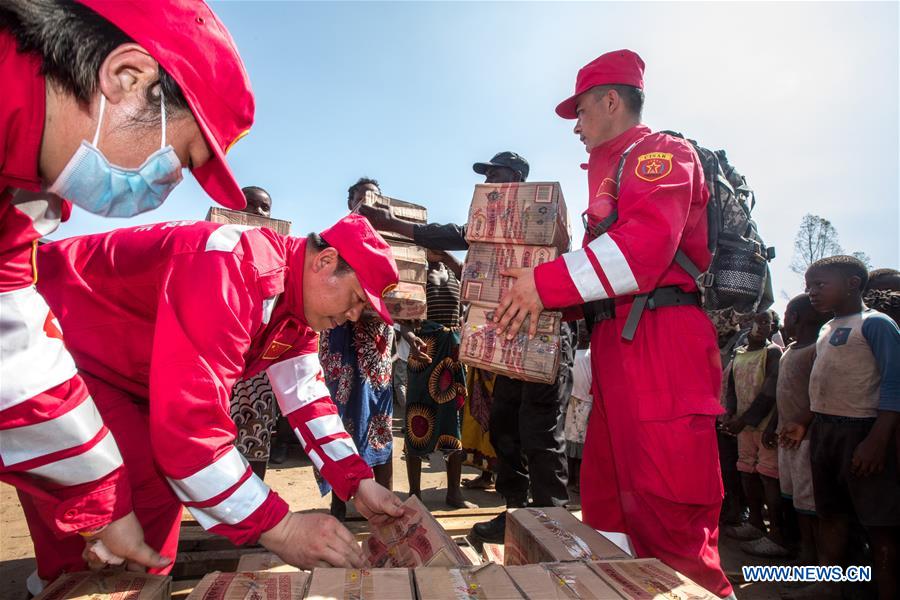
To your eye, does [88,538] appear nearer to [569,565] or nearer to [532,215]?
[569,565]

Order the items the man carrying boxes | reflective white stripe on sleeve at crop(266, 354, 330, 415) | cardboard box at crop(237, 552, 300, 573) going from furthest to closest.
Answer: the man carrying boxes < reflective white stripe on sleeve at crop(266, 354, 330, 415) < cardboard box at crop(237, 552, 300, 573)

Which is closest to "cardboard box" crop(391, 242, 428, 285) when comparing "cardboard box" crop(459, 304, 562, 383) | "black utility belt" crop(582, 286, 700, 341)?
"cardboard box" crop(459, 304, 562, 383)

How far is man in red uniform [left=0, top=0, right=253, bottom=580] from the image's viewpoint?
3.31 ft

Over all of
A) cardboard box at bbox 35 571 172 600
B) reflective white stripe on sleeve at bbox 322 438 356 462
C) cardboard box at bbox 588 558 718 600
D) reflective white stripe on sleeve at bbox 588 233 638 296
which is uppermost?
reflective white stripe on sleeve at bbox 588 233 638 296

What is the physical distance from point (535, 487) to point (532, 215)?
2200 mm

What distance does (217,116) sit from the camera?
1.18 metres

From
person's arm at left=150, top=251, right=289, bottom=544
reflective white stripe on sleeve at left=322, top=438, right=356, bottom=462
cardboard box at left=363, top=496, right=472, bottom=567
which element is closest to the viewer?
person's arm at left=150, top=251, right=289, bottom=544

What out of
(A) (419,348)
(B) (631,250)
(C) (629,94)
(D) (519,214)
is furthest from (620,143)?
(A) (419,348)

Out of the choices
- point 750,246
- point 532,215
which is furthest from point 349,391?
point 750,246

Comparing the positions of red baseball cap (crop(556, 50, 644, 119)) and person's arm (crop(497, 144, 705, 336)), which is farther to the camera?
red baseball cap (crop(556, 50, 644, 119))

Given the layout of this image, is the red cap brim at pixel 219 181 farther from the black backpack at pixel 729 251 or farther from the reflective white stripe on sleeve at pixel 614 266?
the black backpack at pixel 729 251

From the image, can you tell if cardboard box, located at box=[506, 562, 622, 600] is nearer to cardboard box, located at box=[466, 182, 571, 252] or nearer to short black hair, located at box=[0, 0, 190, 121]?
cardboard box, located at box=[466, 182, 571, 252]

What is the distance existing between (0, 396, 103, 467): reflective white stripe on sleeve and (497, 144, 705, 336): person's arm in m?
1.48

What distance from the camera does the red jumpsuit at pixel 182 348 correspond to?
1494mm
